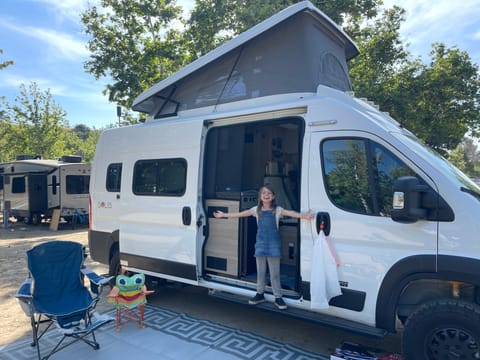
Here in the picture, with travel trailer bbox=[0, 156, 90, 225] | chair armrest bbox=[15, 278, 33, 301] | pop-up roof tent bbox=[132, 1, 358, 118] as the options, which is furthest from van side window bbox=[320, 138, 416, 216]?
travel trailer bbox=[0, 156, 90, 225]

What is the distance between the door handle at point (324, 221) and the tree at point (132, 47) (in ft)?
29.2

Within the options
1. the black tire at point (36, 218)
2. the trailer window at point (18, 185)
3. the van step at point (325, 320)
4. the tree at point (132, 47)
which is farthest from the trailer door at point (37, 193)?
the van step at point (325, 320)

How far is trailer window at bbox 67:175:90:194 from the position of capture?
13.6 meters

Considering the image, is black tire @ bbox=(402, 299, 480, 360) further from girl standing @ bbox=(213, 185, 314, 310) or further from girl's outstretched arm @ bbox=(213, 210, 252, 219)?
girl's outstretched arm @ bbox=(213, 210, 252, 219)

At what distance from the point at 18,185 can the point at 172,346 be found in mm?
13650

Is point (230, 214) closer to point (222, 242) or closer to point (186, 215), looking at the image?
point (222, 242)

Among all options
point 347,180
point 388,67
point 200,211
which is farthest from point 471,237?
point 388,67

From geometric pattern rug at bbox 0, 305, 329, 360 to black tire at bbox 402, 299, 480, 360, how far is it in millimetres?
1044

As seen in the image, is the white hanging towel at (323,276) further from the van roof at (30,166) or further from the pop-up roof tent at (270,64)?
the van roof at (30,166)

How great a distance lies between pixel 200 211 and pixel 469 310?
9.52 feet

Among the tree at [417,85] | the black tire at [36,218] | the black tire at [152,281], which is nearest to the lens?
the black tire at [152,281]

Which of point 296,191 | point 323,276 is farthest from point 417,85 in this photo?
point 323,276

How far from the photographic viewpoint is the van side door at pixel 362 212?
2939 millimetres

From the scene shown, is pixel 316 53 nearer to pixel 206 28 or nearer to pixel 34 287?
pixel 34 287
